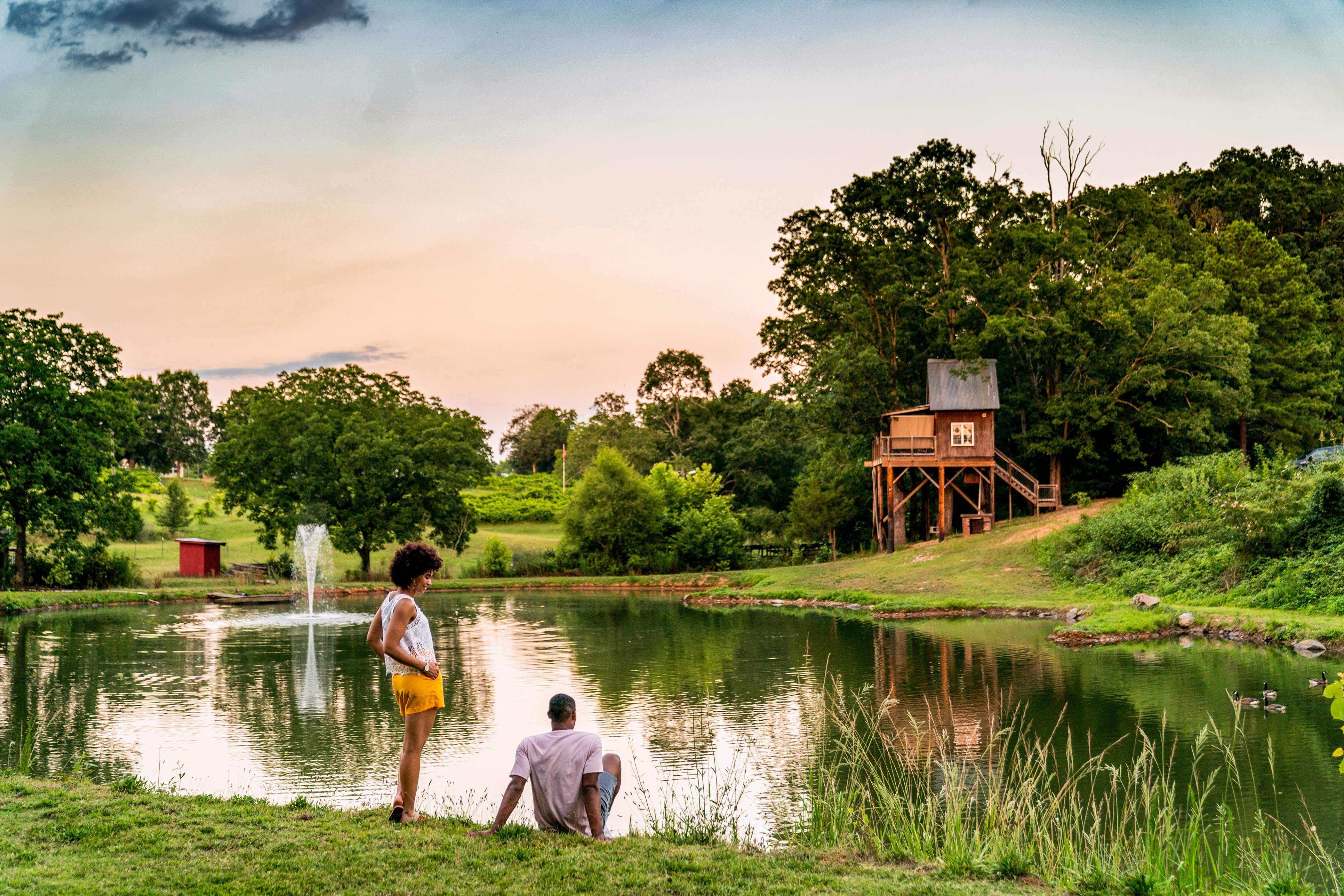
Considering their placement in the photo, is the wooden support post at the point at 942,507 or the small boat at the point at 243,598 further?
the wooden support post at the point at 942,507

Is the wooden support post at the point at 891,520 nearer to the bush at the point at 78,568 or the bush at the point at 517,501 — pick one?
the bush at the point at 517,501

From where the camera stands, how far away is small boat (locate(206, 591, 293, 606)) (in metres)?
37.8

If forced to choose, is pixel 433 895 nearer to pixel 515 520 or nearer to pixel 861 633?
pixel 861 633

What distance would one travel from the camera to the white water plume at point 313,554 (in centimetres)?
4625

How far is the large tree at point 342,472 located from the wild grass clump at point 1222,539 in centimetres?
2790

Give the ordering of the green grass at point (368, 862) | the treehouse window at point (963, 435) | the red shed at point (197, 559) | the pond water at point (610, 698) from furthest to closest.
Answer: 1. the red shed at point (197, 559)
2. the treehouse window at point (963, 435)
3. the pond water at point (610, 698)
4. the green grass at point (368, 862)

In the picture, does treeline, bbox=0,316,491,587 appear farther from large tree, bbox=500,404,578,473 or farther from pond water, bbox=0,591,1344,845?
large tree, bbox=500,404,578,473

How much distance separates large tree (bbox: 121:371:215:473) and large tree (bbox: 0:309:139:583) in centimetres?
5606

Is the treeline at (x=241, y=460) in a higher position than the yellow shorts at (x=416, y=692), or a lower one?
higher

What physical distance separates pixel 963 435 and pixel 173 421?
8400 cm

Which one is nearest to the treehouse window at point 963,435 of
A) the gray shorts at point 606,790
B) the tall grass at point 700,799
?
the tall grass at point 700,799

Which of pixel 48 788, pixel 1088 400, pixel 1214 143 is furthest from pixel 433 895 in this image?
pixel 1214 143

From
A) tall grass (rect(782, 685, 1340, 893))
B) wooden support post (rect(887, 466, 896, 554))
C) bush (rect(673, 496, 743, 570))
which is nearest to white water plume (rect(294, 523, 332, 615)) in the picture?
bush (rect(673, 496, 743, 570))

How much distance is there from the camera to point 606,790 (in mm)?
7441
